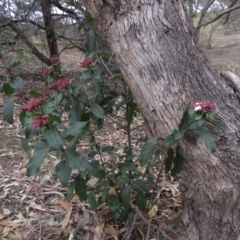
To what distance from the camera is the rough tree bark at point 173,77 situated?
156 centimetres

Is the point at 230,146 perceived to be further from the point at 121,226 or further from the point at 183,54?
the point at 121,226

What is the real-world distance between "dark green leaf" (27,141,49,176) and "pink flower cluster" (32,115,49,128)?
0.45 ft

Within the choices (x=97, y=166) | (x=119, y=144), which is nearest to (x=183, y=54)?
(x=97, y=166)

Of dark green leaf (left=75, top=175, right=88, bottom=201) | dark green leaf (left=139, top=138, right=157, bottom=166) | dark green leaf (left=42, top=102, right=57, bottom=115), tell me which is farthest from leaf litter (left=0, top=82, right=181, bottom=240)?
dark green leaf (left=42, top=102, right=57, bottom=115)

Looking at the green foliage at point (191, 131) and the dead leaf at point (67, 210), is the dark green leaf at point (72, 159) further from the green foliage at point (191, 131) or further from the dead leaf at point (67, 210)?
the dead leaf at point (67, 210)

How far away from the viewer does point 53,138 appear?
133 centimetres

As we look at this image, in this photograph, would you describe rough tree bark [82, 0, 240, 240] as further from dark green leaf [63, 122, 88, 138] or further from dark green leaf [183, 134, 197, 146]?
dark green leaf [63, 122, 88, 138]

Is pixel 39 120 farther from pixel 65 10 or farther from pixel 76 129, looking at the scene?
pixel 65 10

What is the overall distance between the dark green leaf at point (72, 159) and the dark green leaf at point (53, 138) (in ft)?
0.43

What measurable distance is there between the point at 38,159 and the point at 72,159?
15 cm

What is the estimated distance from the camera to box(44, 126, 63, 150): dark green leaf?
1329mm

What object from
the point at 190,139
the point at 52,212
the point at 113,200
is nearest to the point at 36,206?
the point at 52,212

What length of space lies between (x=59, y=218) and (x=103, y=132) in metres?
1.70

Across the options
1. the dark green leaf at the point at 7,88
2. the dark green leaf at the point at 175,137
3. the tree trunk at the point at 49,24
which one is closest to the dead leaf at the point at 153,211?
the dark green leaf at the point at 175,137
